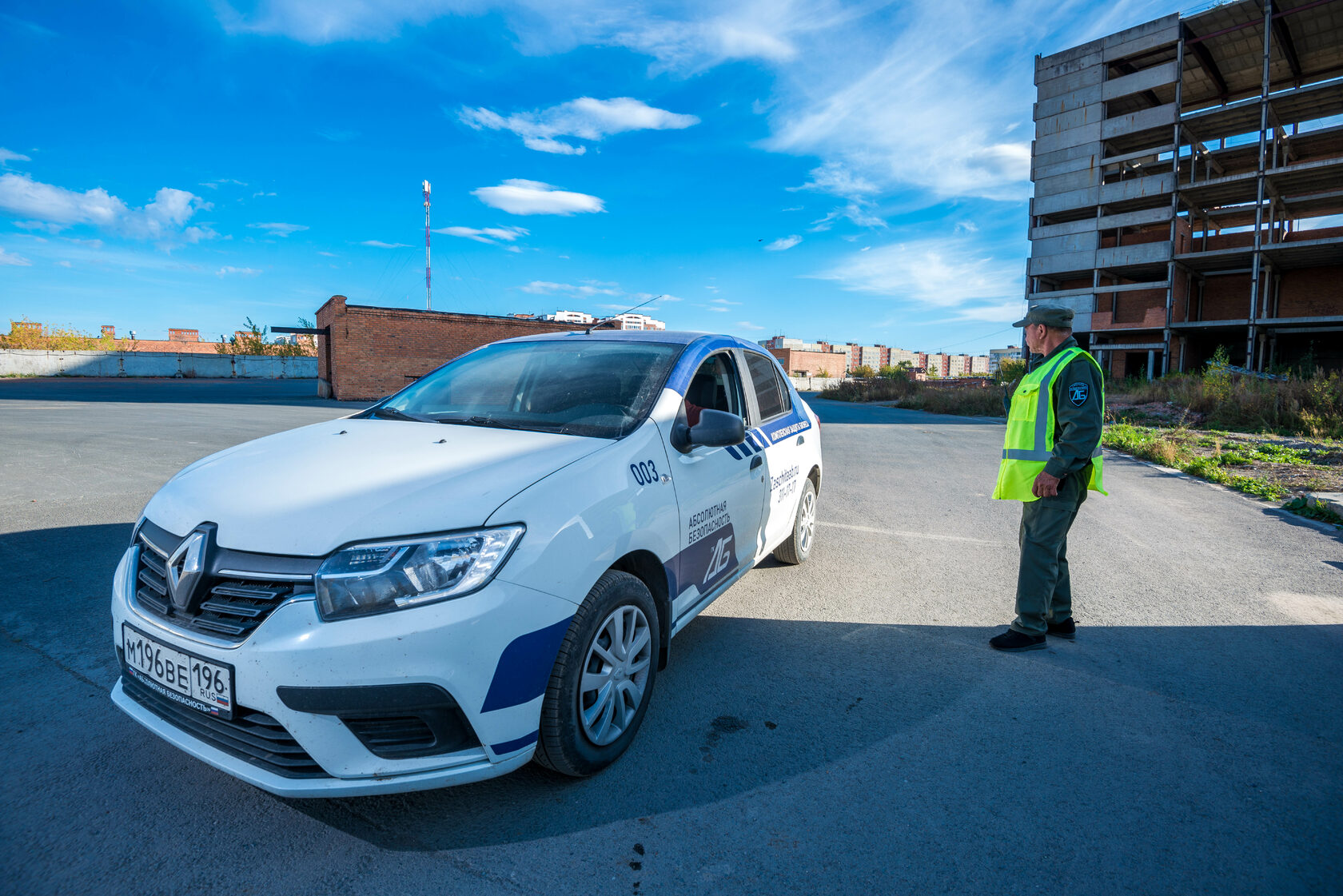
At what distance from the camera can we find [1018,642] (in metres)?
3.66

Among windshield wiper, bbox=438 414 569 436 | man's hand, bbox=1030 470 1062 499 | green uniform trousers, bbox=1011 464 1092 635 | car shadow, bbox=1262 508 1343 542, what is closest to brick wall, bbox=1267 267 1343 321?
car shadow, bbox=1262 508 1343 542

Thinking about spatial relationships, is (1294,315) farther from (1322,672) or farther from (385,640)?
(385,640)

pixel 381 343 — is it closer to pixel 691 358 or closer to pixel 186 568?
pixel 691 358

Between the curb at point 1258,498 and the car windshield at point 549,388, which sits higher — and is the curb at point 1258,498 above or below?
below

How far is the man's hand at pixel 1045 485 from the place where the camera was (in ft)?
11.1

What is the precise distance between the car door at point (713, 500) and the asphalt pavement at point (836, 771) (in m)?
0.49

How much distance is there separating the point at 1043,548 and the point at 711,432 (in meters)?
1.96

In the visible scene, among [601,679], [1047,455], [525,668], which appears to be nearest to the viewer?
[525,668]

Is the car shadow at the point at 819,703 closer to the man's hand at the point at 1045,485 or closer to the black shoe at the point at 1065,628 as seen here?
the black shoe at the point at 1065,628

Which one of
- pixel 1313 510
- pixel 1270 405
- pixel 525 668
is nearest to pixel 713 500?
pixel 525 668

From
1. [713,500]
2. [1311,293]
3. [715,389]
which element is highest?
[1311,293]

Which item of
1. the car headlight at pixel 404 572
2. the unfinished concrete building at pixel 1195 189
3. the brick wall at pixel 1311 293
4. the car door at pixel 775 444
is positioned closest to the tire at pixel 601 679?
the car headlight at pixel 404 572

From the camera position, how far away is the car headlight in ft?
6.34

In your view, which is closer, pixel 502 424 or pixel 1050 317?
pixel 502 424
